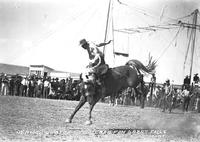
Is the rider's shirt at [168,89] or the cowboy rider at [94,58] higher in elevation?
the cowboy rider at [94,58]

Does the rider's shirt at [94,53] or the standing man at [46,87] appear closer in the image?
the rider's shirt at [94,53]

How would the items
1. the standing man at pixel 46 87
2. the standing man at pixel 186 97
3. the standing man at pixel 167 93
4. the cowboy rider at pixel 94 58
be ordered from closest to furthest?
the cowboy rider at pixel 94 58
the standing man at pixel 167 93
the standing man at pixel 186 97
the standing man at pixel 46 87

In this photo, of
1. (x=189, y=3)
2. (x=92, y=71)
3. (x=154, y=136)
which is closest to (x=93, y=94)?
(x=92, y=71)

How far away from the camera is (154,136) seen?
768cm

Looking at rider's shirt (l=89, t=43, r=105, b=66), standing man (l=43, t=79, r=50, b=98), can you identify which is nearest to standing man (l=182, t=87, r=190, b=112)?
standing man (l=43, t=79, r=50, b=98)

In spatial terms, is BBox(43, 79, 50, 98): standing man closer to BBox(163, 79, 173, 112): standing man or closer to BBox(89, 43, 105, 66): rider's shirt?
BBox(163, 79, 173, 112): standing man

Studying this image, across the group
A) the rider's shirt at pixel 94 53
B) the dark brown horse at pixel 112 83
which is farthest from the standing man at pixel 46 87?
the rider's shirt at pixel 94 53

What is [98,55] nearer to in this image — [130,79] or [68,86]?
[130,79]

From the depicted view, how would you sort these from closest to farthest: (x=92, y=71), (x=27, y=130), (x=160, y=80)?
(x=27, y=130)
(x=92, y=71)
(x=160, y=80)

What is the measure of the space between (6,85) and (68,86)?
3607mm

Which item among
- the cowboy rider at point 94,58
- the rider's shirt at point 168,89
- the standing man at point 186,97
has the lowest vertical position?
the standing man at point 186,97

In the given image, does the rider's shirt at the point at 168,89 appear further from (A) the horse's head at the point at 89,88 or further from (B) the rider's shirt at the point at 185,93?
(A) the horse's head at the point at 89,88

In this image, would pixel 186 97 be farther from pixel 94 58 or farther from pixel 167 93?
pixel 94 58

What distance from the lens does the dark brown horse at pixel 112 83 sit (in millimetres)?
8273
